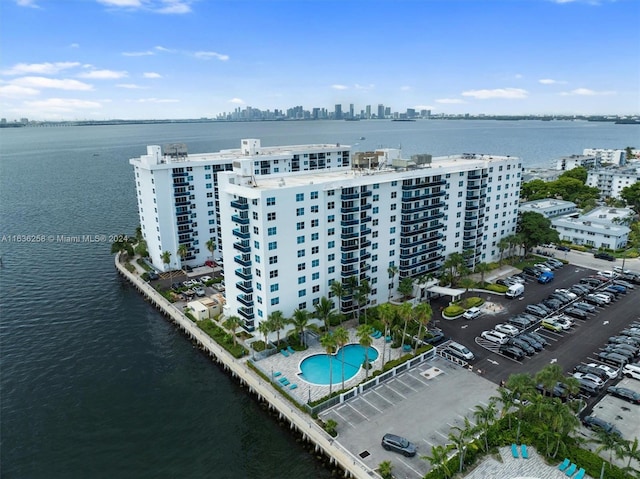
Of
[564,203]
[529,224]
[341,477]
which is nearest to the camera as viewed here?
[341,477]

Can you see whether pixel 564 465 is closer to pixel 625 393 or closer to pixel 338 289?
pixel 625 393

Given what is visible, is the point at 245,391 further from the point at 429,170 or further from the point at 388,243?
the point at 429,170

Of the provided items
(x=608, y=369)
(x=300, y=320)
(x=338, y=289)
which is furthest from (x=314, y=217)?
(x=608, y=369)

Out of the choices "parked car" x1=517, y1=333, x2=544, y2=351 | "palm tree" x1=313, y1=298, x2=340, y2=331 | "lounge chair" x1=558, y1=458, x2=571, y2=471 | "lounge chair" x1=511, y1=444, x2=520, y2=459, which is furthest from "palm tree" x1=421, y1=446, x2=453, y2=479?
"parked car" x1=517, y1=333, x2=544, y2=351

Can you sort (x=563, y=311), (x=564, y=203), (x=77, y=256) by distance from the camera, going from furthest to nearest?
(x=564, y=203) → (x=77, y=256) → (x=563, y=311)

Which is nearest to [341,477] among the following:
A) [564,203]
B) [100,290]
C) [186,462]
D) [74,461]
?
[186,462]
